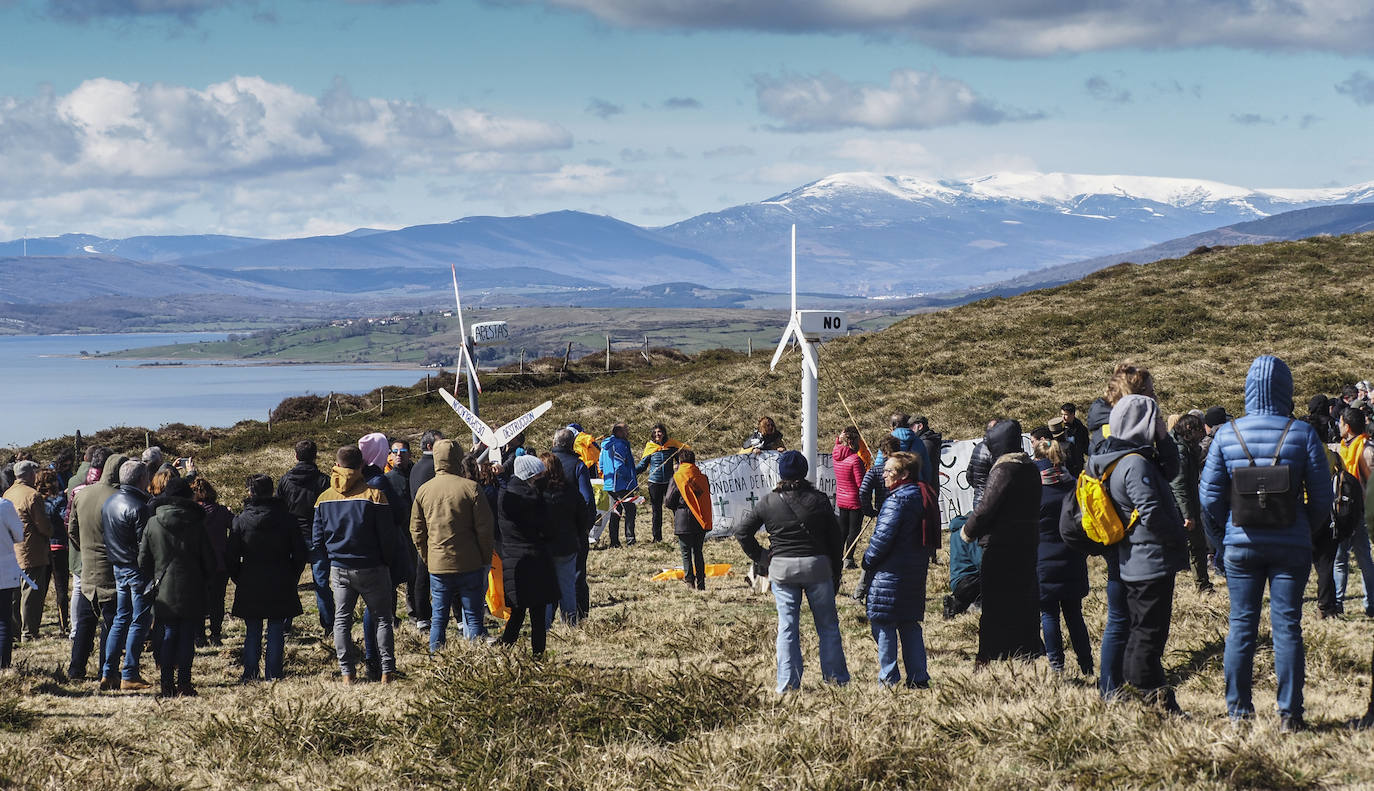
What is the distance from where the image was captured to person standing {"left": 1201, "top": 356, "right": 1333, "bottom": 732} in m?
7.30

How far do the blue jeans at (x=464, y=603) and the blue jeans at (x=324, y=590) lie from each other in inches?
38.4

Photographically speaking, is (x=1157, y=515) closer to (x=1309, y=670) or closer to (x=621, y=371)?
(x=1309, y=670)

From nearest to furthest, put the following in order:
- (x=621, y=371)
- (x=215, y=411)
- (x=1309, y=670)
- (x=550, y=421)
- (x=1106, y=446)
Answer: (x=1106, y=446), (x=1309, y=670), (x=550, y=421), (x=621, y=371), (x=215, y=411)

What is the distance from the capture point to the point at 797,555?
943 centimetres

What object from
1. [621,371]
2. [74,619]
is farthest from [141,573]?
[621,371]

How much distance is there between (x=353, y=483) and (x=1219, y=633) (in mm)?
8178

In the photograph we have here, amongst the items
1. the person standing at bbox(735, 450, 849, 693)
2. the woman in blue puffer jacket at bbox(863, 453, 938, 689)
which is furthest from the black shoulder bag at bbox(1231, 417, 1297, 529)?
the person standing at bbox(735, 450, 849, 693)

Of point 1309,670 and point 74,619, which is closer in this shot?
point 1309,670

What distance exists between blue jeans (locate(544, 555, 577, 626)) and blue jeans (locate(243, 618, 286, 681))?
8.99 feet

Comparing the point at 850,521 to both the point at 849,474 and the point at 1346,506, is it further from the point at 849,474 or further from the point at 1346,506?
the point at 1346,506

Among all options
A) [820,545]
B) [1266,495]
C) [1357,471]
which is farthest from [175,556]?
[1357,471]

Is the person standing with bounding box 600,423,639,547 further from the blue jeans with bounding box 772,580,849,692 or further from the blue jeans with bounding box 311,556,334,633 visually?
the blue jeans with bounding box 772,580,849,692

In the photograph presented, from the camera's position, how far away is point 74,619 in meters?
11.7

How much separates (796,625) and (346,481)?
418 centimetres
